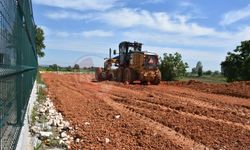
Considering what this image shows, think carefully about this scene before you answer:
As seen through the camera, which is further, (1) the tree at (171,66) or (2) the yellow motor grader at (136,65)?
(1) the tree at (171,66)

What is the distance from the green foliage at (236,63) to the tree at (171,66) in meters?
7.40

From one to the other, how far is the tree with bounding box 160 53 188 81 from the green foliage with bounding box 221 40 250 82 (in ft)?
24.3

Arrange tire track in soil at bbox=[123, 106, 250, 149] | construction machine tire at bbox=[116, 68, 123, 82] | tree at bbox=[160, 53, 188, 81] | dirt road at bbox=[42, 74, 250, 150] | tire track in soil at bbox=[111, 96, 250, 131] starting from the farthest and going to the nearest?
tree at bbox=[160, 53, 188, 81], construction machine tire at bbox=[116, 68, 123, 82], tire track in soil at bbox=[111, 96, 250, 131], tire track in soil at bbox=[123, 106, 250, 149], dirt road at bbox=[42, 74, 250, 150]

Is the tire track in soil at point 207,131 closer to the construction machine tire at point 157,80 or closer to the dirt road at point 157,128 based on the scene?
the dirt road at point 157,128

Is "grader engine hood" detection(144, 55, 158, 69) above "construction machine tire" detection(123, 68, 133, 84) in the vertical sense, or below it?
above

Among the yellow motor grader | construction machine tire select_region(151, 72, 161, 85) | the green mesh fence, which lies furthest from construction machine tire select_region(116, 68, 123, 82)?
the green mesh fence

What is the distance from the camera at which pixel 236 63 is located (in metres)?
48.8

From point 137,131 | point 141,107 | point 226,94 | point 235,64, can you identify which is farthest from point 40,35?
point 137,131

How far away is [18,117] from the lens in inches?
229

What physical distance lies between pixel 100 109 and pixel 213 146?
17.9 feet

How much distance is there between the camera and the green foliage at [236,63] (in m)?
45.4

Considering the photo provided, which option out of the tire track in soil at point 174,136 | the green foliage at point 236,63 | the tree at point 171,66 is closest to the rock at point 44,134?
the tire track in soil at point 174,136

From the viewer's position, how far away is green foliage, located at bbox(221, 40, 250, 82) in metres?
45.4

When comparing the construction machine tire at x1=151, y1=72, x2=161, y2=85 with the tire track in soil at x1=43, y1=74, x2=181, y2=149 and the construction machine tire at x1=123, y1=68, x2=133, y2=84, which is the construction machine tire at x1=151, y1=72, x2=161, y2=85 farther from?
the tire track in soil at x1=43, y1=74, x2=181, y2=149
